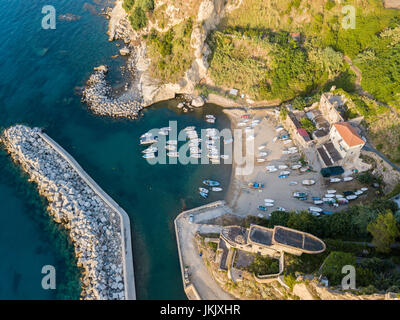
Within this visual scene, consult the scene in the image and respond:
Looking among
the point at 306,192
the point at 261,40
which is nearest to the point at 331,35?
the point at 261,40

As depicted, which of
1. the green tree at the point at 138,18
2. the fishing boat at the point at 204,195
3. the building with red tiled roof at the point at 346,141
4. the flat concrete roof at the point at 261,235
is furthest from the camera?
the green tree at the point at 138,18

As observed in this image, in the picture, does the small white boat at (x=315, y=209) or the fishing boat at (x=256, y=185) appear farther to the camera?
the fishing boat at (x=256, y=185)

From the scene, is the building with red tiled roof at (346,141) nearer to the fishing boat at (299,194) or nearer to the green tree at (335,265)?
the fishing boat at (299,194)

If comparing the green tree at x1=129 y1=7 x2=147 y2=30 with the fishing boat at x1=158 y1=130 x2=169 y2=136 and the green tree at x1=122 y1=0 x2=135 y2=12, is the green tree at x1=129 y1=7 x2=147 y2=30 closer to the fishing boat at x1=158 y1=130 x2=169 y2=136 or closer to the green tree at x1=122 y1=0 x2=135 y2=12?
the green tree at x1=122 y1=0 x2=135 y2=12

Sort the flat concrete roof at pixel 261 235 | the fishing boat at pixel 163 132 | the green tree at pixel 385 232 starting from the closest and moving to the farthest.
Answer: the green tree at pixel 385 232
the flat concrete roof at pixel 261 235
the fishing boat at pixel 163 132

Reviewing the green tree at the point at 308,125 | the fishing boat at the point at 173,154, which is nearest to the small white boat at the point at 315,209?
the green tree at the point at 308,125

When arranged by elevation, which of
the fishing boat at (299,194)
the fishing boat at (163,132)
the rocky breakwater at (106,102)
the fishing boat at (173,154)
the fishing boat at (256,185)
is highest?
the rocky breakwater at (106,102)

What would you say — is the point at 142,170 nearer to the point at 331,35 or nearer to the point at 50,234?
the point at 50,234
